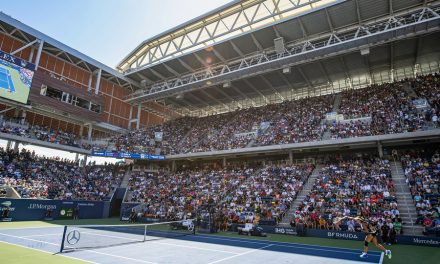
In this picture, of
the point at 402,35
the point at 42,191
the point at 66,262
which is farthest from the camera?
the point at 42,191

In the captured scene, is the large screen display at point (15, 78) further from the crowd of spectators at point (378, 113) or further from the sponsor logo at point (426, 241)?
the sponsor logo at point (426, 241)

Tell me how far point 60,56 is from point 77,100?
7.32 meters

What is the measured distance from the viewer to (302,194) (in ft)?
80.5

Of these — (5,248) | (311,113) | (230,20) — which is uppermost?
(230,20)

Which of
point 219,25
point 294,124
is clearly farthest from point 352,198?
point 219,25

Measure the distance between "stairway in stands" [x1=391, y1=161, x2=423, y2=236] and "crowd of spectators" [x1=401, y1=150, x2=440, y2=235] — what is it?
16.5 inches

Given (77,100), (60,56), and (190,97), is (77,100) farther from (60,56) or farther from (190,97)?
(190,97)

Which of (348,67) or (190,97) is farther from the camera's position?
(190,97)

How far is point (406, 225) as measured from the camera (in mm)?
18156

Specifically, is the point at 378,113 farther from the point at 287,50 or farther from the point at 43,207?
the point at 43,207

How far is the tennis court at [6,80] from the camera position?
94.5 feet

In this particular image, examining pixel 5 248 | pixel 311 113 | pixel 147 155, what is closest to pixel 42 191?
pixel 147 155

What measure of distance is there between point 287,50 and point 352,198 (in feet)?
58.8

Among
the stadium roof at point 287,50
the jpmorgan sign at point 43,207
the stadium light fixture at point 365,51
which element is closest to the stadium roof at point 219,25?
the stadium roof at point 287,50
